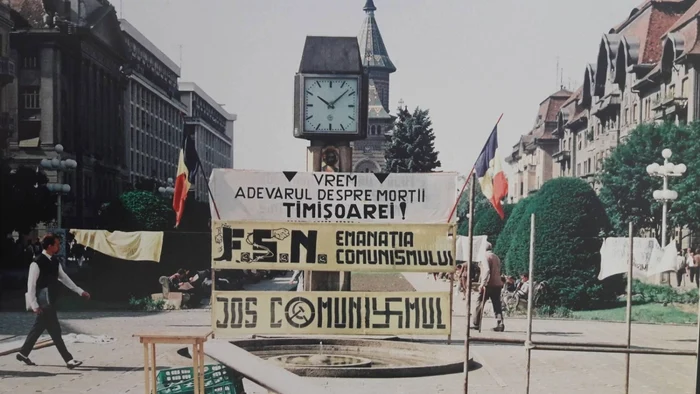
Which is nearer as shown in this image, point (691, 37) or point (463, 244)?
point (463, 244)

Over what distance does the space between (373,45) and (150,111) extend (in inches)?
2713

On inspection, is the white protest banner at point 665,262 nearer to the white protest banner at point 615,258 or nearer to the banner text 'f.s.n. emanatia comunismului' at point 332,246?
the white protest banner at point 615,258

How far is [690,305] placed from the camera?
29.4 meters

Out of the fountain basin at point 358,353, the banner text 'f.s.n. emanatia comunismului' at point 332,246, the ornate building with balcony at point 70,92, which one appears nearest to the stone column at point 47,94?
the ornate building with balcony at point 70,92

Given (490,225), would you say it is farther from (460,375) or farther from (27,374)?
(27,374)

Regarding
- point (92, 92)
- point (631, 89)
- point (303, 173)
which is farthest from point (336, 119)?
point (92, 92)

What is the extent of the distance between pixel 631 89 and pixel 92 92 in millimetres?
39882

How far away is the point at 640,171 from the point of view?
53.2 meters

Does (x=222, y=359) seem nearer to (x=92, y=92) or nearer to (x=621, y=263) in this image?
(x=621, y=263)

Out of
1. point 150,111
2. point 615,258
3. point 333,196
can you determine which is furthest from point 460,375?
point 150,111

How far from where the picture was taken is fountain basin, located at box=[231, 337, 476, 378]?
48.4 ft

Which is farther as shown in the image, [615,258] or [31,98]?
[31,98]

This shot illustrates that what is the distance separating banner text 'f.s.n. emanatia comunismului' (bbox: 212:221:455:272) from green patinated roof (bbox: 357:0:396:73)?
153 metres

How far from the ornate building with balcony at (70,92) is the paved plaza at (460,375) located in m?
49.1
